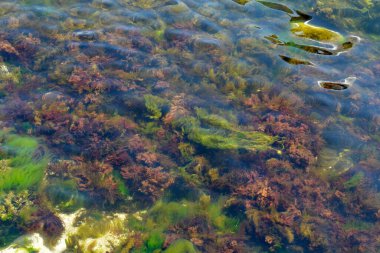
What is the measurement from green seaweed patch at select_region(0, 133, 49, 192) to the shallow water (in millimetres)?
24

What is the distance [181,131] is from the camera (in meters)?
7.07

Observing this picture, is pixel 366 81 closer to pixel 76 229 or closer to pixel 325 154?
pixel 325 154

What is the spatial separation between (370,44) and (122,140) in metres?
8.35

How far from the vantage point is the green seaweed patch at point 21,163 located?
571 cm

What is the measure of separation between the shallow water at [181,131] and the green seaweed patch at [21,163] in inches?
0.9

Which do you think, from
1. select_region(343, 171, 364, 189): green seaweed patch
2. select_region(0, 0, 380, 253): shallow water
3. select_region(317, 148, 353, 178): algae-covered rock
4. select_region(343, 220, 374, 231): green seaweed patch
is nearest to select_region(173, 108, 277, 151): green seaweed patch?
select_region(0, 0, 380, 253): shallow water

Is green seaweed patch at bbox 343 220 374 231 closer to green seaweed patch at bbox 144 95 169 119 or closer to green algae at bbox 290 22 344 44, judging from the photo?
green seaweed patch at bbox 144 95 169 119

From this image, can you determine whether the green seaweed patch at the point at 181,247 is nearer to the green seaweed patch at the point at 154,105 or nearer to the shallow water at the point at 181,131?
the shallow water at the point at 181,131

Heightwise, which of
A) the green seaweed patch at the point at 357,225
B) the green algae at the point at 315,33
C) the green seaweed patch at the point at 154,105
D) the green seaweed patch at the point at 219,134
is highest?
the green algae at the point at 315,33

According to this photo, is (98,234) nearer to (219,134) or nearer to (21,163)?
(21,163)

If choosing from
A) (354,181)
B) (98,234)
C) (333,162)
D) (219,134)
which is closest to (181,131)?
(219,134)

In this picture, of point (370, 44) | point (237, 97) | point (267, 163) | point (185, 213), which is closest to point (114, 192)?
point (185, 213)

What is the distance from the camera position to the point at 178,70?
859 centimetres

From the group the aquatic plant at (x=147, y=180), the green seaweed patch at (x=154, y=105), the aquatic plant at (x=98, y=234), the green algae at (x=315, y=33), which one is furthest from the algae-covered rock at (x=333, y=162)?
the green algae at (x=315, y=33)
